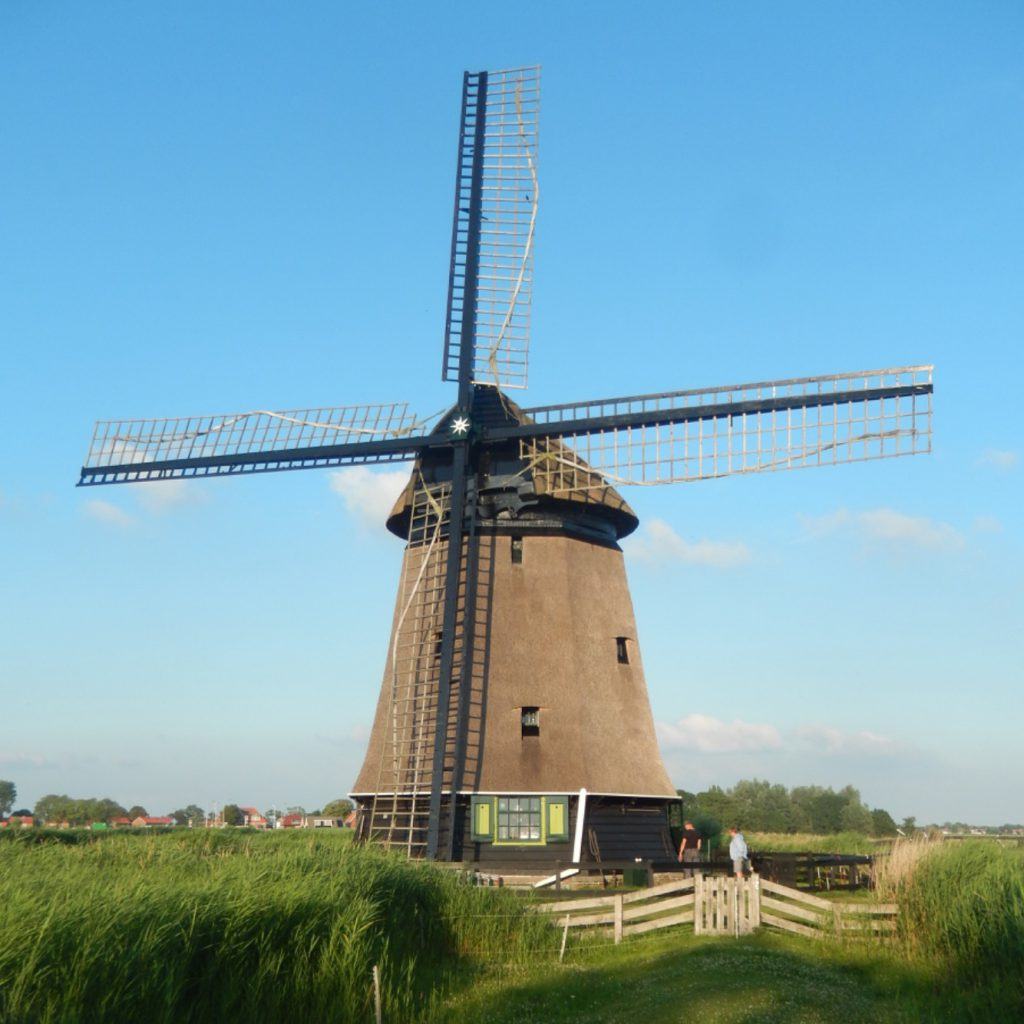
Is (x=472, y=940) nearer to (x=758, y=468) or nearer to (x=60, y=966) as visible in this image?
(x=60, y=966)

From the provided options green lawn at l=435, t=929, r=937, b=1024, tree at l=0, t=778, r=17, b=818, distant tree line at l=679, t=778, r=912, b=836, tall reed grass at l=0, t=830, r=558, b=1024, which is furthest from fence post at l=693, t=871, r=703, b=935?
tree at l=0, t=778, r=17, b=818

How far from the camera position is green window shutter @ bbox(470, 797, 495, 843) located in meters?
20.3

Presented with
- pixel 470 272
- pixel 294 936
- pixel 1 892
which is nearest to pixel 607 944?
pixel 294 936

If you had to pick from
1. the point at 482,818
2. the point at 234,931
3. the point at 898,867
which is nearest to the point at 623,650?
the point at 482,818

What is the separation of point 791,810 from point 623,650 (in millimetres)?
59104

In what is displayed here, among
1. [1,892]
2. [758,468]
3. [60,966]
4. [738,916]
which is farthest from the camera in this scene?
[758,468]

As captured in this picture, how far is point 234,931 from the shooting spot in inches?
390

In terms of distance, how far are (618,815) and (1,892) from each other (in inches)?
544

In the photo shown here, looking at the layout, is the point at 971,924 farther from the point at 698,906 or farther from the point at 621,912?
the point at 621,912

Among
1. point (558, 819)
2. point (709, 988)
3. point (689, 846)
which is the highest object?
point (558, 819)

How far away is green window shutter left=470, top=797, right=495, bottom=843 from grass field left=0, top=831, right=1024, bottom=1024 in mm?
5294

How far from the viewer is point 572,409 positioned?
22.2 meters

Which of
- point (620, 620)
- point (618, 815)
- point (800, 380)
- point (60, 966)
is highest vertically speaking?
point (800, 380)

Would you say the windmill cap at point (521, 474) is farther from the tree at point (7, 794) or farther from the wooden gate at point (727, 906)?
the tree at point (7, 794)
